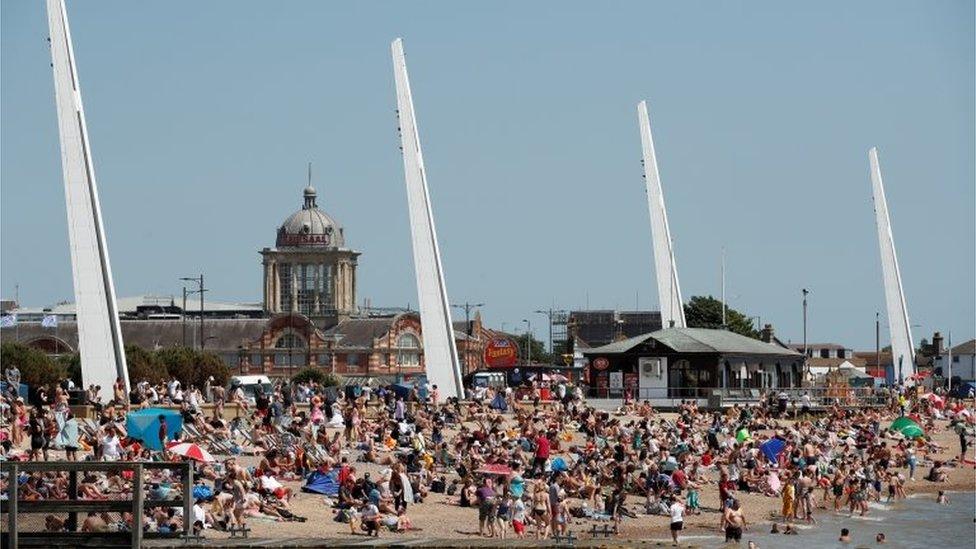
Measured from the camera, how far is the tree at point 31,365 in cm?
6631

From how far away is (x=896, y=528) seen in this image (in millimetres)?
42219

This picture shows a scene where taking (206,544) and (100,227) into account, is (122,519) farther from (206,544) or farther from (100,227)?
(100,227)

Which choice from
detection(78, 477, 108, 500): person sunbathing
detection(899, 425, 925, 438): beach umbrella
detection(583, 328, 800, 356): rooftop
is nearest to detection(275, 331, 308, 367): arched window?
detection(583, 328, 800, 356): rooftop

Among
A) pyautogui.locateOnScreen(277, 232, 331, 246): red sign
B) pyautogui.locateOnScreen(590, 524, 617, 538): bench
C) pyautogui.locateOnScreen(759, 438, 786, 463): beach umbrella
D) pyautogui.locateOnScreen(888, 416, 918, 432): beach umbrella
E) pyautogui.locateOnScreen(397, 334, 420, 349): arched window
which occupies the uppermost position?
pyautogui.locateOnScreen(277, 232, 331, 246): red sign

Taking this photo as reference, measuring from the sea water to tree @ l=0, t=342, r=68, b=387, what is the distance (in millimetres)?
31365

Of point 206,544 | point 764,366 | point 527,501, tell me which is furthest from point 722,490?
point 764,366

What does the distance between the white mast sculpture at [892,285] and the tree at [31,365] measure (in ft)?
122

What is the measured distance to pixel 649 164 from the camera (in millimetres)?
71562

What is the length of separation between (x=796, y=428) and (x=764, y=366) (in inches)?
494

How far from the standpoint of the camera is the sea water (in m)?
38.8

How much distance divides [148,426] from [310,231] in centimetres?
10812

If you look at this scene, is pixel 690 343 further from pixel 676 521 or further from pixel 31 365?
pixel 676 521

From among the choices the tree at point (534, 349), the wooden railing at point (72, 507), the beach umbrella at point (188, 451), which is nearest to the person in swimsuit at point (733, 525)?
the beach umbrella at point (188, 451)

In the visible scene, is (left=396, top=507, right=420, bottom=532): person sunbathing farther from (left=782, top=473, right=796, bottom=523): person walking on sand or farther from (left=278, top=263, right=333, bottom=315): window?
(left=278, top=263, right=333, bottom=315): window
